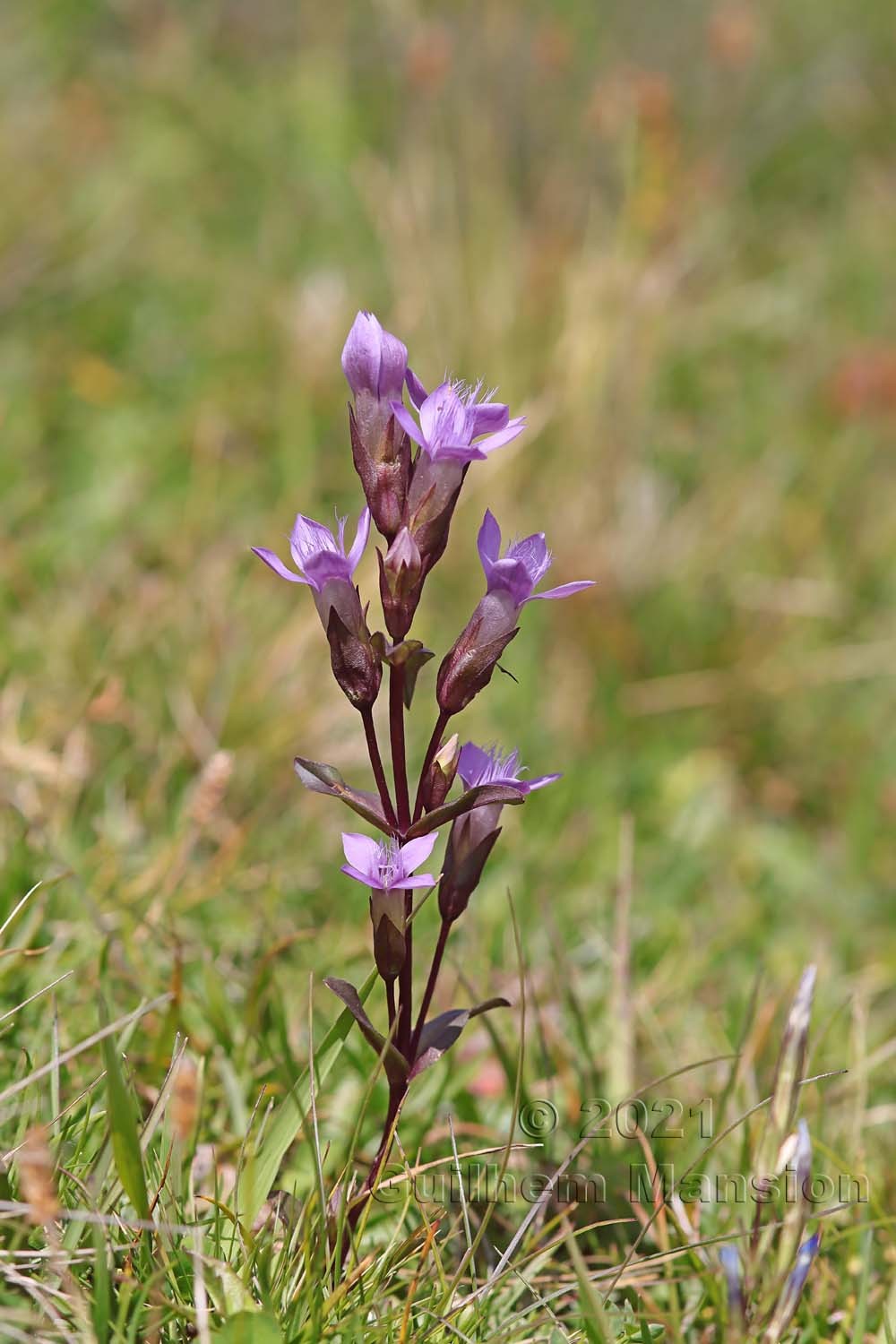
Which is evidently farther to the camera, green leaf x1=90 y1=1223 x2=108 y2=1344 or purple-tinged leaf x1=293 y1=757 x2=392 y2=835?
purple-tinged leaf x1=293 y1=757 x2=392 y2=835

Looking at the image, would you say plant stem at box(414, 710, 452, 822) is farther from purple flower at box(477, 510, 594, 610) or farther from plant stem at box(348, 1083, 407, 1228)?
plant stem at box(348, 1083, 407, 1228)

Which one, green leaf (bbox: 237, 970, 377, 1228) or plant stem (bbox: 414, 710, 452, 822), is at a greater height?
plant stem (bbox: 414, 710, 452, 822)

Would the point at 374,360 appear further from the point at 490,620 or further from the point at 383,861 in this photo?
the point at 383,861

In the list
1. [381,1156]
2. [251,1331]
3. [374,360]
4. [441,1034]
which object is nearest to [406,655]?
[374,360]

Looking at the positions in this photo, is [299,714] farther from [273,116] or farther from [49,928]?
[273,116]

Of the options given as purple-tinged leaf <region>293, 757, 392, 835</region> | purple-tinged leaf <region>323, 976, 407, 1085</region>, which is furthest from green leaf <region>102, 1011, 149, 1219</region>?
purple-tinged leaf <region>293, 757, 392, 835</region>

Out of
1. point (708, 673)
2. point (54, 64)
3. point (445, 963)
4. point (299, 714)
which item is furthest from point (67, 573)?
point (54, 64)
